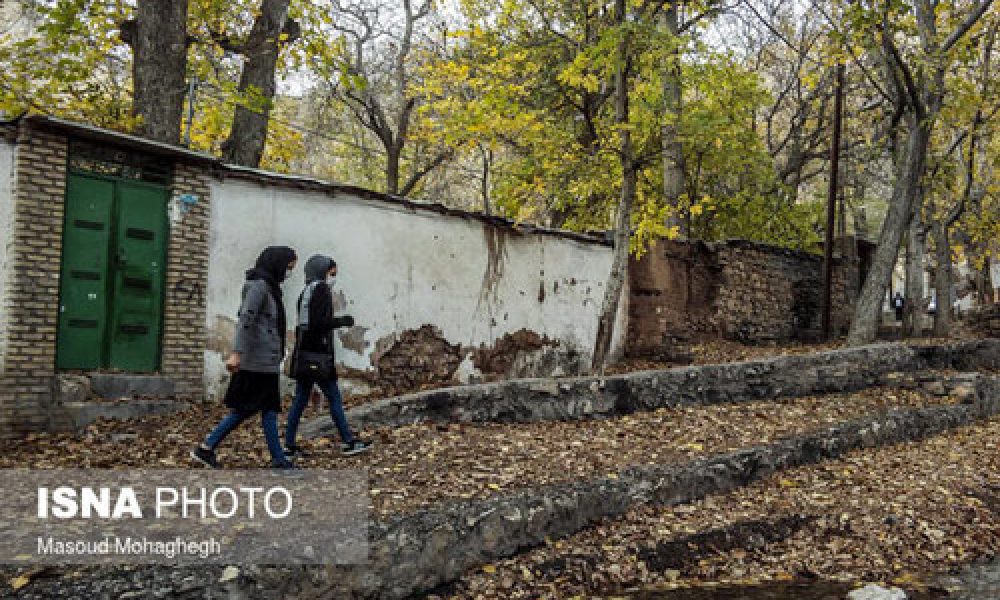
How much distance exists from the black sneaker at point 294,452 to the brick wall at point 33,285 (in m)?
2.44

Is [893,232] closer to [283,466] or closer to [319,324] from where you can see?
[319,324]

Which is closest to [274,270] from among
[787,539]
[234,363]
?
[234,363]

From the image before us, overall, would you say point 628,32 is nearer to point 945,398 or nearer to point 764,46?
point 945,398

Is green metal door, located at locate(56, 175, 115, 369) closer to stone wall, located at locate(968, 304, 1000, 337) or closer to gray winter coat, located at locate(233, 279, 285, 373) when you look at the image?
gray winter coat, located at locate(233, 279, 285, 373)

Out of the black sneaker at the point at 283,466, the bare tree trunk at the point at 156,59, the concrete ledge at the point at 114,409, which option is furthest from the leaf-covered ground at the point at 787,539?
the bare tree trunk at the point at 156,59

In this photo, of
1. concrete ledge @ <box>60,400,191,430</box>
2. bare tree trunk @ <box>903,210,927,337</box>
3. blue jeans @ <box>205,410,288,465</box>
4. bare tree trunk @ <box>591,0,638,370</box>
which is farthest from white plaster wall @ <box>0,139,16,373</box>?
bare tree trunk @ <box>903,210,927,337</box>

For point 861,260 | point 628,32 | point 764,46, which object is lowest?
point 861,260

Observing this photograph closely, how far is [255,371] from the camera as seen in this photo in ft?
15.5

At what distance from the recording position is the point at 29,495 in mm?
4285

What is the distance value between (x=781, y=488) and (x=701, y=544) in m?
1.45

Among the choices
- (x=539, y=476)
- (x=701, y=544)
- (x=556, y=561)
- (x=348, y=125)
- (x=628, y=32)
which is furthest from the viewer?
(x=348, y=125)

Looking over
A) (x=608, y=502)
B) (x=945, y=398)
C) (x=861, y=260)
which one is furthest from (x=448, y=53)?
(x=608, y=502)

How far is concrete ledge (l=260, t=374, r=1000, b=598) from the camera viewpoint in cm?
354

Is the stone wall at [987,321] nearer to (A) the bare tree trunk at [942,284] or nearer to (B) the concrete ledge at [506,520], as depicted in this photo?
(A) the bare tree trunk at [942,284]
